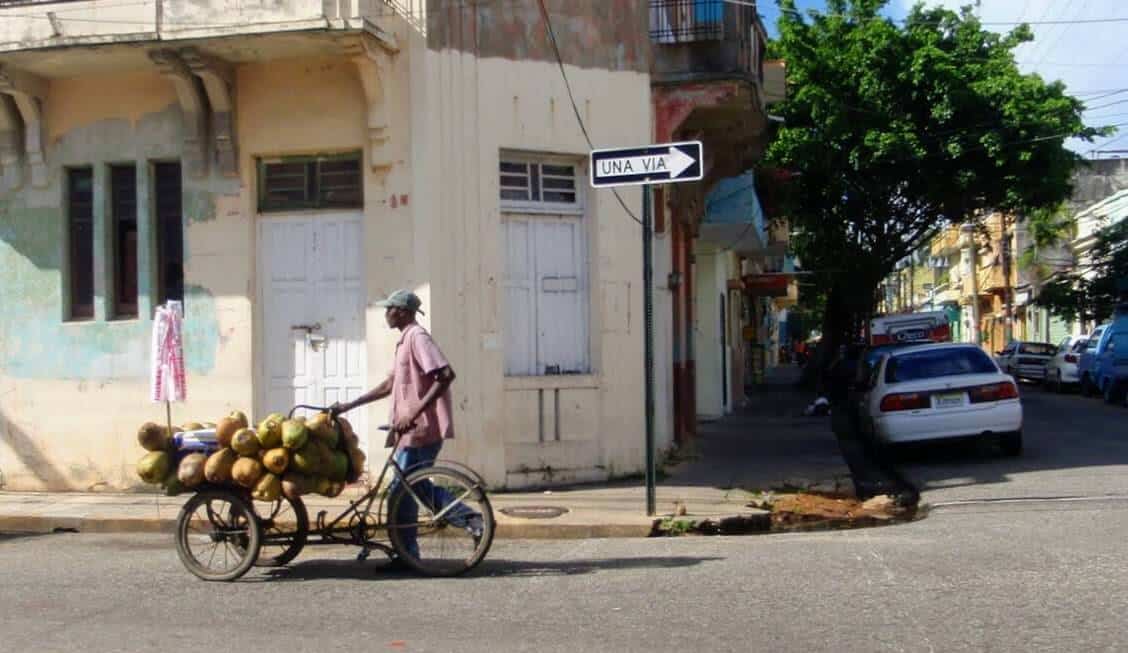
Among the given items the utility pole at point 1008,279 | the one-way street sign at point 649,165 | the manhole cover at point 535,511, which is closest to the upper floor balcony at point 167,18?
the one-way street sign at point 649,165

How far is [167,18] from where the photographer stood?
11547mm

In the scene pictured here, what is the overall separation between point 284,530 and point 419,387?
133 centimetres

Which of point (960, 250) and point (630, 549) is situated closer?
point (630, 549)

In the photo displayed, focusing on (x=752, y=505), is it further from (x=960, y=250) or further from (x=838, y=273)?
(x=960, y=250)

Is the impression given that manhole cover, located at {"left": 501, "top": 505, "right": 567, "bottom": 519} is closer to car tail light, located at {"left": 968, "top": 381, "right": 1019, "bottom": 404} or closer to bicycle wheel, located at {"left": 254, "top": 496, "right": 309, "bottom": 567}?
bicycle wheel, located at {"left": 254, "top": 496, "right": 309, "bottom": 567}

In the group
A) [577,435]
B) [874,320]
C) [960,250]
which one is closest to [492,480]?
[577,435]

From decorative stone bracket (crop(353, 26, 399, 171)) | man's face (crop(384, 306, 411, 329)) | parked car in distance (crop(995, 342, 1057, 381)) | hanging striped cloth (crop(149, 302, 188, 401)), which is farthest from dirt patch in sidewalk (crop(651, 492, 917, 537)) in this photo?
parked car in distance (crop(995, 342, 1057, 381))

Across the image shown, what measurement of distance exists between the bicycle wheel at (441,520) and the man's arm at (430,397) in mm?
312

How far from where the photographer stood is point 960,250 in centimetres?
7819

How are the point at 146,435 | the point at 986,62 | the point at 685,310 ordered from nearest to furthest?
the point at 146,435
the point at 685,310
the point at 986,62

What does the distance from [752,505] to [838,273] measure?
2328 cm

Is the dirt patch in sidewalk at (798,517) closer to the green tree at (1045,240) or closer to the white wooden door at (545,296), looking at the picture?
the white wooden door at (545,296)

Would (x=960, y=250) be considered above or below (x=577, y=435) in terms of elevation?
above

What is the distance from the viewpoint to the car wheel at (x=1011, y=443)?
15102 millimetres
